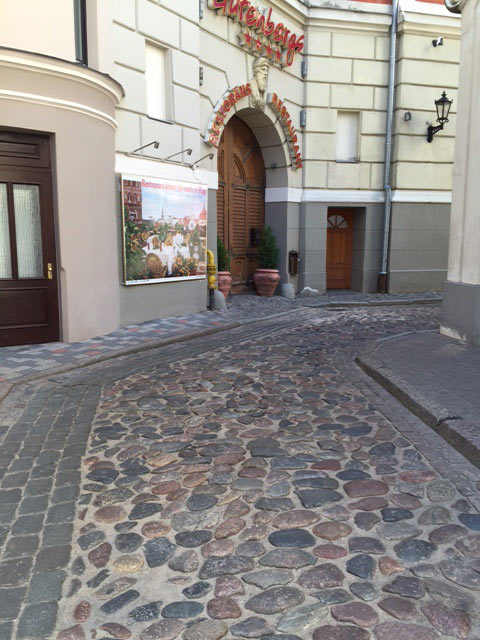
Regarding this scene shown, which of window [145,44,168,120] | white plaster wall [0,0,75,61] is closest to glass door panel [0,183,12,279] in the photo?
white plaster wall [0,0,75,61]

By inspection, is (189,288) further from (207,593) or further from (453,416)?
(207,593)

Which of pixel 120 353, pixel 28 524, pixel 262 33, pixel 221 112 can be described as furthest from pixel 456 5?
pixel 28 524

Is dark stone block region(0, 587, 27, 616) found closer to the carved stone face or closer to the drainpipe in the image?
the carved stone face

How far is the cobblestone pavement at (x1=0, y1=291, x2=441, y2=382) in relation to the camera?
6602mm

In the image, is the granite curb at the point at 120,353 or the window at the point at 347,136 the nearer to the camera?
the granite curb at the point at 120,353

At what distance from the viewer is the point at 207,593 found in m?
2.36

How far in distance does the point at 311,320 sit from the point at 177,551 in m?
8.31

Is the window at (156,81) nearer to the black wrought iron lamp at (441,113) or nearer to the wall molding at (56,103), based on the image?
the wall molding at (56,103)

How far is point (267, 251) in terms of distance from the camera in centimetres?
1455

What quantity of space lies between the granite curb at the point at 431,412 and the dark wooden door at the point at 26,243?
4.65 meters

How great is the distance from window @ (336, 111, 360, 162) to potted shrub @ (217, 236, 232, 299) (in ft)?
15.5

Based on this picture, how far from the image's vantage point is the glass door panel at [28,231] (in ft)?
24.6

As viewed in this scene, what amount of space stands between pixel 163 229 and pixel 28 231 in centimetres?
291

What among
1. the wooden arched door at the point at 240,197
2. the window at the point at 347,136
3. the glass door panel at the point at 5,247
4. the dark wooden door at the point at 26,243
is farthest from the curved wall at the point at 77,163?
the window at the point at 347,136
